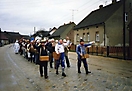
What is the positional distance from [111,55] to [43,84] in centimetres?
1521

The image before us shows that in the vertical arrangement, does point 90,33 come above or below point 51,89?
above

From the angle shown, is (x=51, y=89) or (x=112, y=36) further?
(x=112, y=36)

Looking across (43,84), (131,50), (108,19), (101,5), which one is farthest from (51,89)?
(101,5)

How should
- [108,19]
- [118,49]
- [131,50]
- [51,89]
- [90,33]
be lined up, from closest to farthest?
[51,89] → [131,50] → [118,49] → [108,19] → [90,33]

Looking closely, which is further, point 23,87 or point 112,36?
point 112,36

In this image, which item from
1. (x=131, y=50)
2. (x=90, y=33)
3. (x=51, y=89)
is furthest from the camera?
(x=90, y=33)

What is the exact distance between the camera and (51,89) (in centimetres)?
714

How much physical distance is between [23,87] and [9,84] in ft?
3.00

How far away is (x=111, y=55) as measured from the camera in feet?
72.5

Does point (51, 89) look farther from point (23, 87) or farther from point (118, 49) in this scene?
point (118, 49)

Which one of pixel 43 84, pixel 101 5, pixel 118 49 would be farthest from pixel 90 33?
pixel 43 84

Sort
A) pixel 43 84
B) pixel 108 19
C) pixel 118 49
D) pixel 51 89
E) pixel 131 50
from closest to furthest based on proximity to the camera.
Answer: pixel 51 89 < pixel 43 84 < pixel 131 50 < pixel 118 49 < pixel 108 19

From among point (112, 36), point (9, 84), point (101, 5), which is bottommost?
point (9, 84)

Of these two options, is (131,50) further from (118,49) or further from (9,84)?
(9,84)
